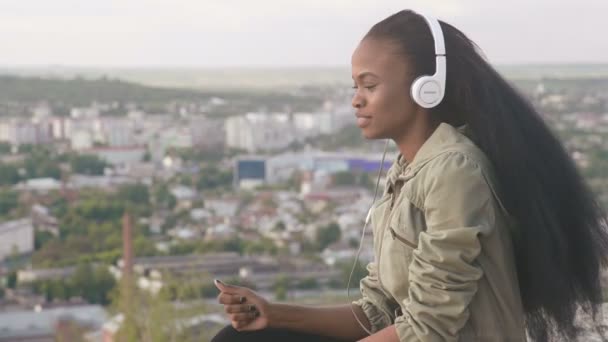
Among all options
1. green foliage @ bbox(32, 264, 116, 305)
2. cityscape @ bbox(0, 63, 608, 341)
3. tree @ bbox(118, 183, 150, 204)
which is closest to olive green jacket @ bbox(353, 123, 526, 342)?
cityscape @ bbox(0, 63, 608, 341)

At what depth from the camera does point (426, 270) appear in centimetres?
76

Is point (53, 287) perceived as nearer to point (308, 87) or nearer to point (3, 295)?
point (3, 295)

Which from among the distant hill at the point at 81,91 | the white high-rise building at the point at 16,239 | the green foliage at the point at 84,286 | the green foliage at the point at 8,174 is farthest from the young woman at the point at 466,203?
the distant hill at the point at 81,91

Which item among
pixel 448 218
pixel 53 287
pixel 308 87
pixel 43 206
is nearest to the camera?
pixel 448 218

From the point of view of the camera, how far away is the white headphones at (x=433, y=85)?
0.80 meters

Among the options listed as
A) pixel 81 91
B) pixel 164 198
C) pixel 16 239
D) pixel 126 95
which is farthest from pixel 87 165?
pixel 16 239

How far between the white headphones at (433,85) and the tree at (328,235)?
20.8 metres

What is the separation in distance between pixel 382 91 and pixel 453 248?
0.47 ft

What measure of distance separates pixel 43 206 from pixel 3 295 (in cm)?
559

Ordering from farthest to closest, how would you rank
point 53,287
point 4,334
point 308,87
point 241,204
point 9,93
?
point 308,87 < point 9,93 < point 241,204 < point 53,287 < point 4,334

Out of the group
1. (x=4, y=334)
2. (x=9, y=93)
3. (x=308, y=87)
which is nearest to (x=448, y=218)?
(x=4, y=334)

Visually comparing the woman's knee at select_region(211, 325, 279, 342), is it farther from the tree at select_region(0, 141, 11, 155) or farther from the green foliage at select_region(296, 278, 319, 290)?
the tree at select_region(0, 141, 11, 155)

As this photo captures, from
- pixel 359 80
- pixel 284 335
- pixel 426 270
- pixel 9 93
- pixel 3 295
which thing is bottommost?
pixel 3 295

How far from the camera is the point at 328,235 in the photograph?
21812 mm
